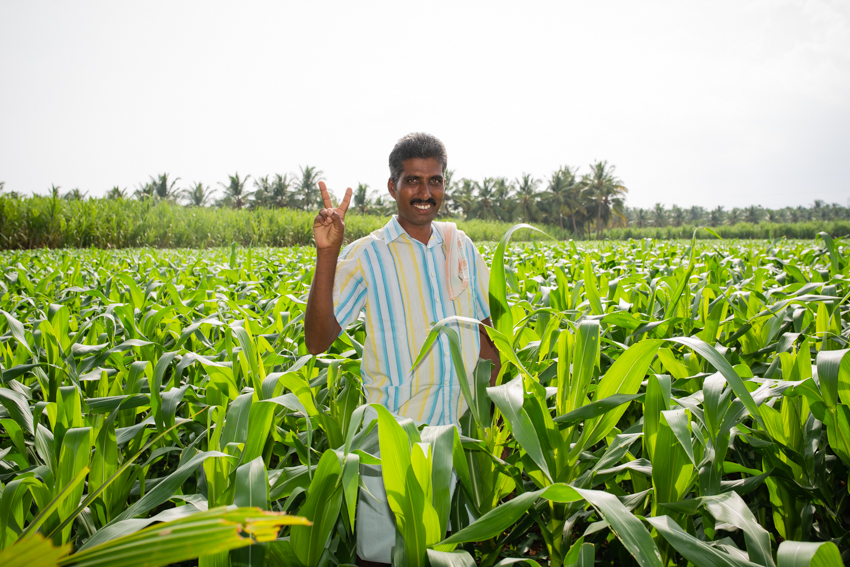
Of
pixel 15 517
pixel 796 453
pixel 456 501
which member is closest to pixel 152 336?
pixel 15 517

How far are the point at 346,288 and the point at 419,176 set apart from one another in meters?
0.38

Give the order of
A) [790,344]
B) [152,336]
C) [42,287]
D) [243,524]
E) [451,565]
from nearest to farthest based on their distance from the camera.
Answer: [243,524] < [451,565] < [790,344] < [152,336] < [42,287]

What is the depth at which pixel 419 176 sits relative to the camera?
131cm

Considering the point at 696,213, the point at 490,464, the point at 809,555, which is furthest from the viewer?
the point at 696,213

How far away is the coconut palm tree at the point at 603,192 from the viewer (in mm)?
46156

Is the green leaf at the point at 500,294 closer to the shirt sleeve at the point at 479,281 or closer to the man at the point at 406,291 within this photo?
the man at the point at 406,291

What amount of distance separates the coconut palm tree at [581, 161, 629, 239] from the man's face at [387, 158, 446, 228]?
47.7 metres

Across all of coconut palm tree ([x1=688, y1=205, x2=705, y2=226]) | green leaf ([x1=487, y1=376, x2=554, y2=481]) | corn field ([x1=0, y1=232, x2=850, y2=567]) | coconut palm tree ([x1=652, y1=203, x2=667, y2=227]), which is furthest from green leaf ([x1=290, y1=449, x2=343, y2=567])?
coconut palm tree ([x1=688, y1=205, x2=705, y2=226])

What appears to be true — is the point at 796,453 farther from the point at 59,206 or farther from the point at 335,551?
the point at 59,206

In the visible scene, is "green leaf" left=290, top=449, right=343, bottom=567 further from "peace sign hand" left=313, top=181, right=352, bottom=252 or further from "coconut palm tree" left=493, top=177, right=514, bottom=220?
"coconut palm tree" left=493, top=177, right=514, bottom=220

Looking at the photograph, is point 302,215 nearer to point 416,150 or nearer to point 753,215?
point 416,150

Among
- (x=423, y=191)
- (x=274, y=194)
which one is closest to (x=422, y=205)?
(x=423, y=191)

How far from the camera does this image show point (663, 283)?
203cm

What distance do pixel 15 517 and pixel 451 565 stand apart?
2.70ft
